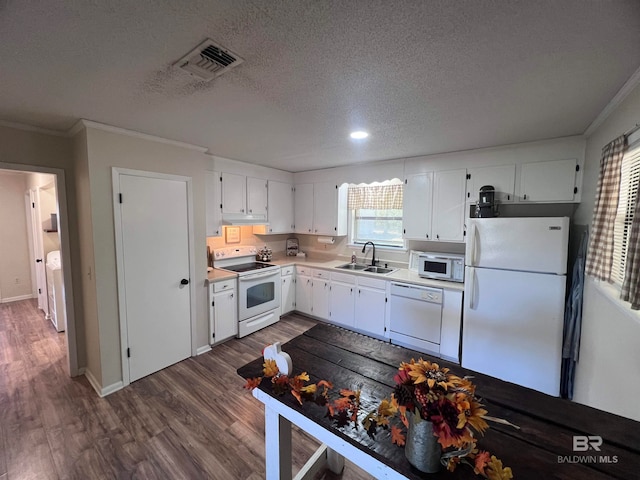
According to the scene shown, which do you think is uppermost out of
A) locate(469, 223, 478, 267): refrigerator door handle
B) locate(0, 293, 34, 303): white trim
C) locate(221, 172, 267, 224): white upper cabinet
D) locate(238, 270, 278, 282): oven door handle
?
locate(221, 172, 267, 224): white upper cabinet

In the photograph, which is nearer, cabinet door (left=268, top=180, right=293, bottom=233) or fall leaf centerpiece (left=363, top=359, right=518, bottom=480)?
fall leaf centerpiece (left=363, top=359, right=518, bottom=480)

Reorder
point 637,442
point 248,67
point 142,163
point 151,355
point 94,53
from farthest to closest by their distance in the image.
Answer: point 151,355 < point 142,163 < point 248,67 < point 94,53 < point 637,442

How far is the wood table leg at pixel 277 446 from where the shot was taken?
1219 mm

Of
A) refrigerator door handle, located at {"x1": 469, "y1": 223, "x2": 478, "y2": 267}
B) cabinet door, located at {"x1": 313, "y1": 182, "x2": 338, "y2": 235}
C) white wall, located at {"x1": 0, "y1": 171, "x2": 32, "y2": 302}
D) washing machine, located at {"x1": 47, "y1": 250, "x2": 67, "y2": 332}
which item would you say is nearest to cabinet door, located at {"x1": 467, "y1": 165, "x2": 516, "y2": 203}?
refrigerator door handle, located at {"x1": 469, "y1": 223, "x2": 478, "y2": 267}

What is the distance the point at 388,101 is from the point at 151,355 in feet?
10.3

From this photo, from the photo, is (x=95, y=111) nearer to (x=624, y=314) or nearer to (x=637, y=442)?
(x=637, y=442)

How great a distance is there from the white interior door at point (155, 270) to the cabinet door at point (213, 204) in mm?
439

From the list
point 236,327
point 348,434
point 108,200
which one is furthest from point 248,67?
point 236,327

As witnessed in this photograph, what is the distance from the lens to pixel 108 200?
231cm

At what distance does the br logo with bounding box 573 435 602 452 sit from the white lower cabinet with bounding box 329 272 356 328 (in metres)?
2.72

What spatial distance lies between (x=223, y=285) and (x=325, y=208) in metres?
1.90

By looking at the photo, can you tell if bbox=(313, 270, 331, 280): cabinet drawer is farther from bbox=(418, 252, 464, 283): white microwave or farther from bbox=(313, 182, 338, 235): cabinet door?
bbox=(418, 252, 464, 283): white microwave

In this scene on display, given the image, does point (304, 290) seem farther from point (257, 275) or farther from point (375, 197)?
point (375, 197)

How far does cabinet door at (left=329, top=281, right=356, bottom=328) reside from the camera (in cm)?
364
